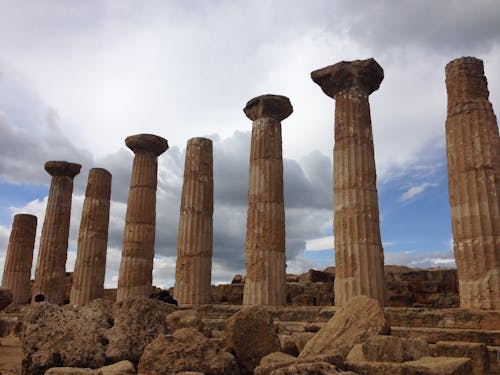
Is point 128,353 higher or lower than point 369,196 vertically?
lower

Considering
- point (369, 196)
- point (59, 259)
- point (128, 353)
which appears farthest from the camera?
point (59, 259)

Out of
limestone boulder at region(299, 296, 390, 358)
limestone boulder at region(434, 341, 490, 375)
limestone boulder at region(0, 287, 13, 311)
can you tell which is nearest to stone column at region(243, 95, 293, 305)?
limestone boulder at region(299, 296, 390, 358)

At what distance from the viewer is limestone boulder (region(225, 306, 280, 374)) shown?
7293 mm

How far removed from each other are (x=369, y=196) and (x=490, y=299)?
405cm

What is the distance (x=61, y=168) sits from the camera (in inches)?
945

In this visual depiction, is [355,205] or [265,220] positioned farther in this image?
[265,220]

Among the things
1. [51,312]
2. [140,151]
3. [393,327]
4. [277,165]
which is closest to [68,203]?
[140,151]

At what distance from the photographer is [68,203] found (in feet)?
79.7

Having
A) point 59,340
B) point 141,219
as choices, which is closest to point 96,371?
point 59,340

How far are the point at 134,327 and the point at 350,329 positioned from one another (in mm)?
3709

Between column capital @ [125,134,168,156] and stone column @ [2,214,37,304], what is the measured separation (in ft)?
31.0

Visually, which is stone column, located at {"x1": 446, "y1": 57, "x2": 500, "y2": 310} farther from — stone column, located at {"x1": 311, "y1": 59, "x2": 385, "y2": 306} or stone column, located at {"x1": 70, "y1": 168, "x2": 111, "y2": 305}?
stone column, located at {"x1": 70, "y1": 168, "x2": 111, "y2": 305}

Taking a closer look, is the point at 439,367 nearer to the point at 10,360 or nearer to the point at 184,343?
the point at 184,343

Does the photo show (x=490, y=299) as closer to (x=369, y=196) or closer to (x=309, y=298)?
(x=369, y=196)
